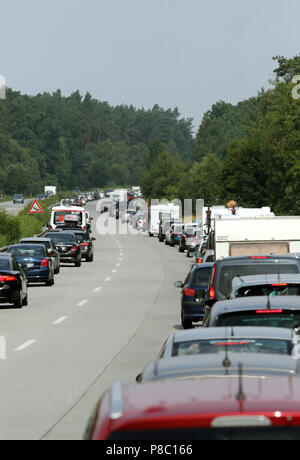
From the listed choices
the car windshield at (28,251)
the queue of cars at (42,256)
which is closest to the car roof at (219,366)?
the queue of cars at (42,256)

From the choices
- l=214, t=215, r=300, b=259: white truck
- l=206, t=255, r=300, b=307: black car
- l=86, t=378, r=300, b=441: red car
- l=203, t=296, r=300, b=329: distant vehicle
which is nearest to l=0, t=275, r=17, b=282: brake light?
l=214, t=215, r=300, b=259: white truck

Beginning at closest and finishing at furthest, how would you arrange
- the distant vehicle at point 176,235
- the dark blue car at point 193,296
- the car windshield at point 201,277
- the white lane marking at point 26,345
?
the white lane marking at point 26,345 → the dark blue car at point 193,296 → the car windshield at point 201,277 → the distant vehicle at point 176,235

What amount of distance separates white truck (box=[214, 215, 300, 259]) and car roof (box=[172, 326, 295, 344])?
58.9ft

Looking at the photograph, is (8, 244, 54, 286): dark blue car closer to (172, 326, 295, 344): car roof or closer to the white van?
(172, 326, 295, 344): car roof

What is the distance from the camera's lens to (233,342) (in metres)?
7.77

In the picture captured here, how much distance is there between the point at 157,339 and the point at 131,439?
53.5 feet

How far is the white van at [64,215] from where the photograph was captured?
2741 inches

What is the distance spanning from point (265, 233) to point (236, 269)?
10.1 m

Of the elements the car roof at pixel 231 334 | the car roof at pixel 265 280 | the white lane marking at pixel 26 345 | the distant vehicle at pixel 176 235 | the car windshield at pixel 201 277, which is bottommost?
the distant vehicle at pixel 176 235

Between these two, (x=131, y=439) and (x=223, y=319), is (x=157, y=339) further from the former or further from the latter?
(x=131, y=439)

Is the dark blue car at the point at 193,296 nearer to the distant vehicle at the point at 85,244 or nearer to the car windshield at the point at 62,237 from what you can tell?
the car windshield at the point at 62,237

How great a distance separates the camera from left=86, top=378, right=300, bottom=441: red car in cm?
430

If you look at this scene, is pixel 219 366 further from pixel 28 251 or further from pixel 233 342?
pixel 28 251

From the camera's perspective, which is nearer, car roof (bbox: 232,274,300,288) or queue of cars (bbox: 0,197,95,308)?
car roof (bbox: 232,274,300,288)
